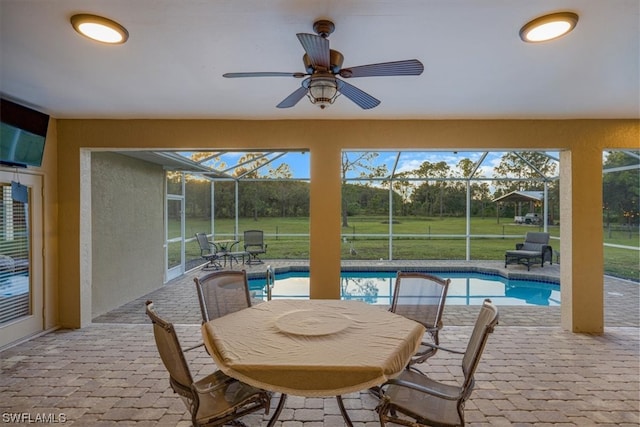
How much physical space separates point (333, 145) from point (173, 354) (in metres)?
2.89

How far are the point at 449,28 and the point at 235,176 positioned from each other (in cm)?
725

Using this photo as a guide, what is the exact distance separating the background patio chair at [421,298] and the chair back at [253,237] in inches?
246

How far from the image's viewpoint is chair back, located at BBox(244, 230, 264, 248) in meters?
8.57

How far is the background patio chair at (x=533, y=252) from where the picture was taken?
770 cm

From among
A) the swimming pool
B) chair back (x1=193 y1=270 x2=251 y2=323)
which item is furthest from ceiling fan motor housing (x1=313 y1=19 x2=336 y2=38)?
the swimming pool

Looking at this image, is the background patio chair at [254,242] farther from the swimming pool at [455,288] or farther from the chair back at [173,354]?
the chair back at [173,354]

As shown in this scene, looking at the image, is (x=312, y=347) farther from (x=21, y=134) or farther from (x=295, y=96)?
(x=21, y=134)

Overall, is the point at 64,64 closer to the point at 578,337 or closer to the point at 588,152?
the point at 588,152

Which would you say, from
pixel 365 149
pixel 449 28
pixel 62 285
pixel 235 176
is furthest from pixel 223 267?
pixel 449 28

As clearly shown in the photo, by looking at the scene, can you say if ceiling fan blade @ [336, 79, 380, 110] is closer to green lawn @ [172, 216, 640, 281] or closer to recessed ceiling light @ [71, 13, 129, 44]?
recessed ceiling light @ [71, 13, 129, 44]

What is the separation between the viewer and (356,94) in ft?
7.11

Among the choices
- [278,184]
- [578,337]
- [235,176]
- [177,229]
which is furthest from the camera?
[278,184]

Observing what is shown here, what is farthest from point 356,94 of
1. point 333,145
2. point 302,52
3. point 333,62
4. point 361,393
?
point 361,393

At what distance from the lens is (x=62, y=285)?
12.9ft
